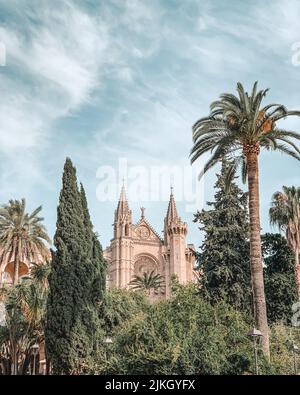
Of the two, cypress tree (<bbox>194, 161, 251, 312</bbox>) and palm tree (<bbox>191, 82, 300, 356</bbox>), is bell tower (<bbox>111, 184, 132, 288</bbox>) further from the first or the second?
palm tree (<bbox>191, 82, 300, 356</bbox>)

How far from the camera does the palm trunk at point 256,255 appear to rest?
1858 cm

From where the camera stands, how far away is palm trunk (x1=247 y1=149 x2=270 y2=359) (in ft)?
61.0

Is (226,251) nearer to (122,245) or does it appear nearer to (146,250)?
(122,245)

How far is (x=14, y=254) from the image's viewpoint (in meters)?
31.0

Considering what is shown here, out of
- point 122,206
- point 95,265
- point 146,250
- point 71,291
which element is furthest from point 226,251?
point 122,206

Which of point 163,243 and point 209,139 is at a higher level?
point 163,243

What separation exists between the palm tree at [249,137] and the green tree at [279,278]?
37.8 feet

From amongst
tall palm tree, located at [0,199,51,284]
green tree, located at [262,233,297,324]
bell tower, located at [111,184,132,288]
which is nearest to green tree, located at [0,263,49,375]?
tall palm tree, located at [0,199,51,284]

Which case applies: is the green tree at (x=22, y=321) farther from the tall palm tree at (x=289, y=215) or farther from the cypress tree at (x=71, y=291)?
the tall palm tree at (x=289, y=215)

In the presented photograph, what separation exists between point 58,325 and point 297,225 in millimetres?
16697

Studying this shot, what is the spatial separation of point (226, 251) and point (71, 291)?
11793mm

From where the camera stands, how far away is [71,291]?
20016mm
